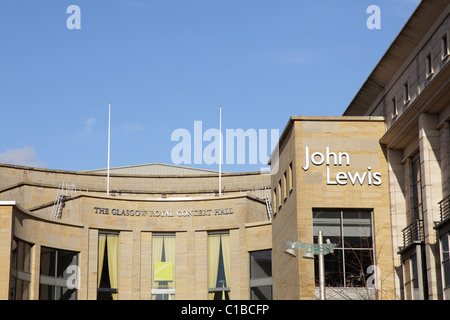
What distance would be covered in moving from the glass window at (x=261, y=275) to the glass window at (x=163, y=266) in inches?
215

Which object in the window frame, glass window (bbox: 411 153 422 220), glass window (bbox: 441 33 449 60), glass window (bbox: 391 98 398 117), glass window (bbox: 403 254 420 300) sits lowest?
glass window (bbox: 403 254 420 300)

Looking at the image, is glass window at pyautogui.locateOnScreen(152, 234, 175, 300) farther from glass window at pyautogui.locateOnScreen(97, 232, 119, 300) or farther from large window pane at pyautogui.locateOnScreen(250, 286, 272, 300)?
large window pane at pyautogui.locateOnScreen(250, 286, 272, 300)

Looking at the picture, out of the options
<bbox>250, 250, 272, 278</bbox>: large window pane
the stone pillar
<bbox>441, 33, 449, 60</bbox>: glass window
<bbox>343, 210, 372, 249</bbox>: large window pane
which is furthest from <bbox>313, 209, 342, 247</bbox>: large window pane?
<bbox>250, 250, 272, 278</bbox>: large window pane

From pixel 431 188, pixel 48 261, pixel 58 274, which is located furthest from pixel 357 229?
pixel 48 261

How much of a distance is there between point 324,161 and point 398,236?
5.40m

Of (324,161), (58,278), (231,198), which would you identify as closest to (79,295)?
(58,278)

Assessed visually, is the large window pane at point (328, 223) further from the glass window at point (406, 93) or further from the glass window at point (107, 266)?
the glass window at point (107, 266)

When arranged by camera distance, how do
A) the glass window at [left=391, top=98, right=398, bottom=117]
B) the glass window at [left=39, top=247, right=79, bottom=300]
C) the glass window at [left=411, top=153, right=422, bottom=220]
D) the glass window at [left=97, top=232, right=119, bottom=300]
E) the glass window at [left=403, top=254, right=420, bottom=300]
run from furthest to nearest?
the glass window at [left=97, top=232, right=119, bottom=300], the glass window at [left=39, top=247, right=79, bottom=300], the glass window at [left=391, top=98, right=398, bottom=117], the glass window at [left=411, top=153, right=422, bottom=220], the glass window at [left=403, top=254, right=420, bottom=300]

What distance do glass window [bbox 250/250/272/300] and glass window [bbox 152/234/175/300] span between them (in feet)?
17.9

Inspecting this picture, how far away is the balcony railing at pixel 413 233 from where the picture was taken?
134 ft

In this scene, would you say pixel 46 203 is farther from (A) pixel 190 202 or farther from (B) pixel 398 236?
(B) pixel 398 236

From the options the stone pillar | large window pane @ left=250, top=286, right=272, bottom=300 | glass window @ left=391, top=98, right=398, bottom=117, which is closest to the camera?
the stone pillar

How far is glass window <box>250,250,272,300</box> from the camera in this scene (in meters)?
56.5

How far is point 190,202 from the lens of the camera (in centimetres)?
5972
